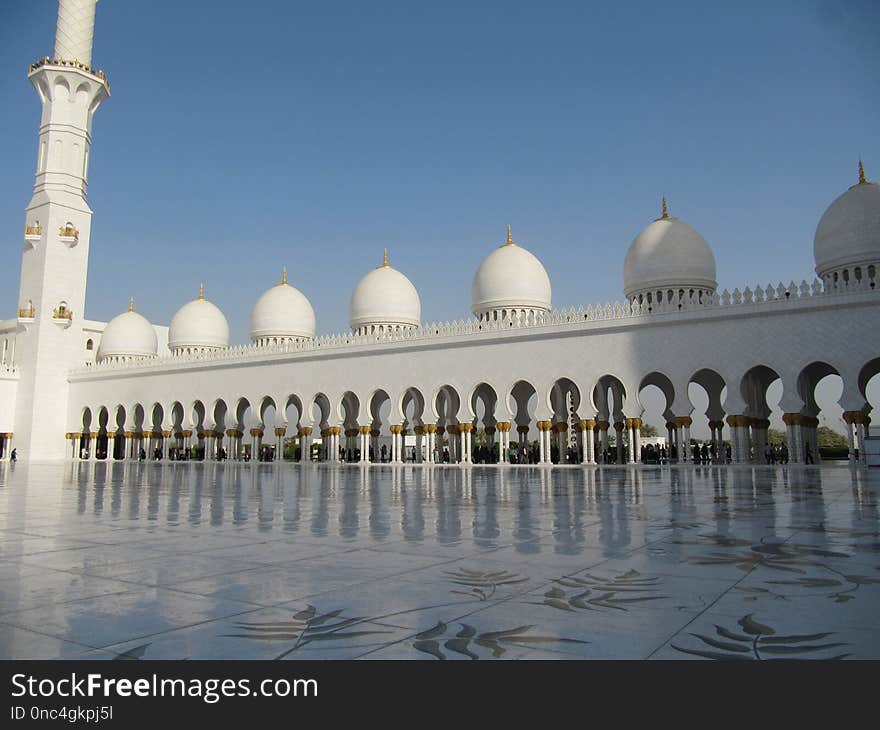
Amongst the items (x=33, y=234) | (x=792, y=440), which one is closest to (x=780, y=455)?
(x=792, y=440)

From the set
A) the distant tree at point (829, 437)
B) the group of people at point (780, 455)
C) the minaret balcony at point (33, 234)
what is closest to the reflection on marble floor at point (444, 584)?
the group of people at point (780, 455)

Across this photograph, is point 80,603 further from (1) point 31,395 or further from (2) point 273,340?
(1) point 31,395

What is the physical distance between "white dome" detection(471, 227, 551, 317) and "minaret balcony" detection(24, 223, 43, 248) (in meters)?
16.4

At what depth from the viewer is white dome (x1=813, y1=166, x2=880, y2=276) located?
17156mm

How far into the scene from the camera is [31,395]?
90.2 feet

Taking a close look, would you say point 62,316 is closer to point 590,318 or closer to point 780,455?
point 590,318

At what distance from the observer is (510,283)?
22562 mm

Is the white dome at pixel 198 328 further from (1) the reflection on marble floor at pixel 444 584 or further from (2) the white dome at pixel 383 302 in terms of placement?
(1) the reflection on marble floor at pixel 444 584

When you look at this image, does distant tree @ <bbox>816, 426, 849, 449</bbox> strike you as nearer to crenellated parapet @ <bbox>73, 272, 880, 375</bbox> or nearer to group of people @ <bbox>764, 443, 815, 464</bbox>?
group of people @ <bbox>764, 443, 815, 464</bbox>

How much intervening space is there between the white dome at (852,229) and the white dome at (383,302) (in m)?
12.8

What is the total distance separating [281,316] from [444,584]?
83.8 feet

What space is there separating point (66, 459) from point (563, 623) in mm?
30178

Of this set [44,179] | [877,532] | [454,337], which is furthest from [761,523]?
[44,179]

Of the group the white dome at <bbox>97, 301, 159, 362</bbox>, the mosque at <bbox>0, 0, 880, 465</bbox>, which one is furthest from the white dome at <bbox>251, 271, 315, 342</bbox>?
the white dome at <bbox>97, 301, 159, 362</bbox>
